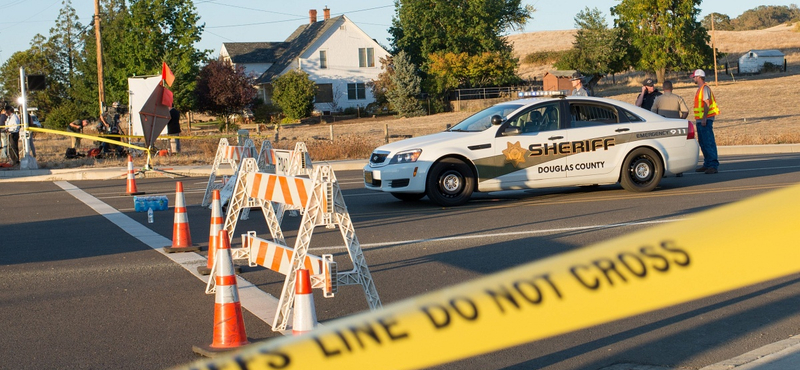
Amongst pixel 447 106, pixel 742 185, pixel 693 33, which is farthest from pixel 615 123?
pixel 693 33

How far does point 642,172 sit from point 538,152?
1848 mm

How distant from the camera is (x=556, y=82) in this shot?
40.3 metres

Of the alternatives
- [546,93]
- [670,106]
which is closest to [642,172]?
[546,93]

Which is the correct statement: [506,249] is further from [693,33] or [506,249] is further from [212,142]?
[693,33]

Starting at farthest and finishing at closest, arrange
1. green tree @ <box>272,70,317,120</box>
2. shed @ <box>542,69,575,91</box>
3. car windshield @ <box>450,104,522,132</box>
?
1. green tree @ <box>272,70,317,120</box>
2. shed @ <box>542,69,575,91</box>
3. car windshield @ <box>450,104,522,132</box>

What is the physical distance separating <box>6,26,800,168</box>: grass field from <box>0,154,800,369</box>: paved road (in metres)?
9.86

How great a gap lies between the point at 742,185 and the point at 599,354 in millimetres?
9463

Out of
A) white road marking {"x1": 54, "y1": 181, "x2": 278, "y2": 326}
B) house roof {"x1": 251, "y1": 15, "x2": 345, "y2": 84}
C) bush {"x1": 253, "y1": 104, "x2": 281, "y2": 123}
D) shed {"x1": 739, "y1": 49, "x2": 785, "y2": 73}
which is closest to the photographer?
white road marking {"x1": 54, "y1": 181, "x2": 278, "y2": 326}

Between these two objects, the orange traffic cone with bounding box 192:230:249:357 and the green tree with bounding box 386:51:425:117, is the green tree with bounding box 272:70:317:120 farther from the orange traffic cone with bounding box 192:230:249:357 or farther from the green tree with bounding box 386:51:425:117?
the orange traffic cone with bounding box 192:230:249:357

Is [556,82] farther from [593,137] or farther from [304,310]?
[304,310]

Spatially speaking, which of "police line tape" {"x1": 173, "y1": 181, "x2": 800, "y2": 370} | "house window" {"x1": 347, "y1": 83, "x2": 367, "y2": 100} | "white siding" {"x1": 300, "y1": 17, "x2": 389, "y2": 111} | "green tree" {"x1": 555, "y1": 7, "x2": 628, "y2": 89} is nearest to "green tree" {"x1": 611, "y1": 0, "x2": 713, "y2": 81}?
"green tree" {"x1": 555, "y1": 7, "x2": 628, "y2": 89}

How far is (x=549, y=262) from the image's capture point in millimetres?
7730

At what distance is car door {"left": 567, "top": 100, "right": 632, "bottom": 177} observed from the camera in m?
12.8

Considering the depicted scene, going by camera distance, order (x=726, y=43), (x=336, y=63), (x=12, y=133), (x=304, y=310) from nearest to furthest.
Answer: (x=304, y=310)
(x=12, y=133)
(x=336, y=63)
(x=726, y=43)
